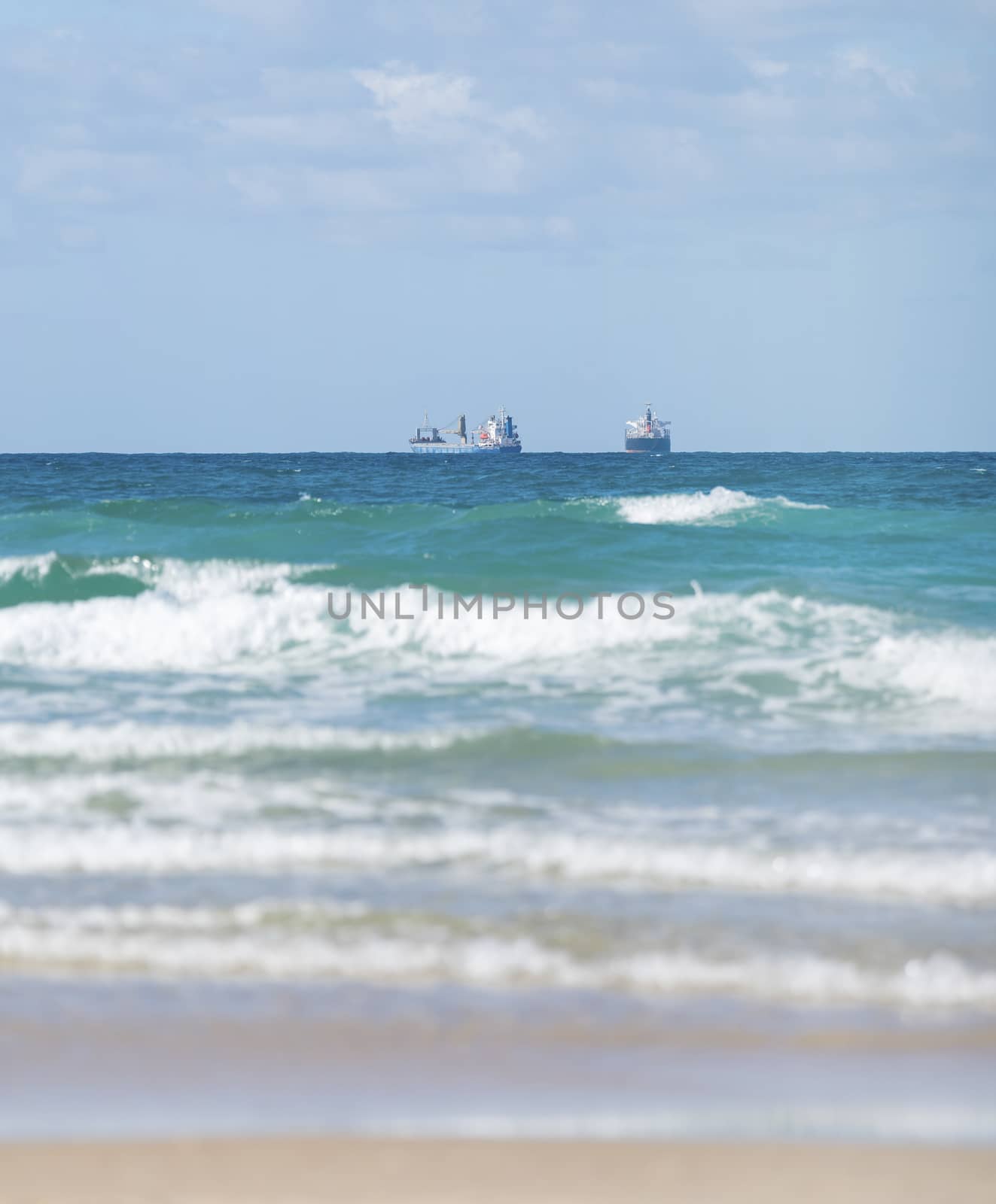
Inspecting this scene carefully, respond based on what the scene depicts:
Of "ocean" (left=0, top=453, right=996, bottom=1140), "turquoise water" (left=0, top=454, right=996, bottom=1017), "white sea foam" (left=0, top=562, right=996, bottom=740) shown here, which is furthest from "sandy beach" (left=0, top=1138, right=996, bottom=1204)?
"white sea foam" (left=0, top=562, right=996, bottom=740)

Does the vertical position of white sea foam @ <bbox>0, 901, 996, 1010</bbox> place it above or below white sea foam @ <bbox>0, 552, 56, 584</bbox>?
below

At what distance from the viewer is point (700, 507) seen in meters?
22.6

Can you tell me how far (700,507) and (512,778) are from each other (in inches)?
640

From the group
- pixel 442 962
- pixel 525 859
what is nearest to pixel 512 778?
pixel 525 859

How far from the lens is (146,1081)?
11.8 ft

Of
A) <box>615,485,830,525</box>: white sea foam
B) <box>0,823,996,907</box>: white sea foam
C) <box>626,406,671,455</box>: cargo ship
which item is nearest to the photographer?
<box>0,823,996,907</box>: white sea foam

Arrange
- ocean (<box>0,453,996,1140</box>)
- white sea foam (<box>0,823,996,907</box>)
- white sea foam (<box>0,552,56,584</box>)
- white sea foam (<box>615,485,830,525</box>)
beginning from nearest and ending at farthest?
ocean (<box>0,453,996,1140</box>) < white sea foam (<box>0,823,996,907</box>) < white sea foam (<box>0,552,56,584</box>) < white sea foam (<box>615,485,830,525</box>)

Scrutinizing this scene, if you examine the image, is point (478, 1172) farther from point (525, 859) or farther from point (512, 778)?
point (512, 778)

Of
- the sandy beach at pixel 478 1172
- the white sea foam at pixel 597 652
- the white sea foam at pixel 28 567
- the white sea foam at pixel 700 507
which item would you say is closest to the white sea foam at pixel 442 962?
the sandy beach at pixel 478 1172

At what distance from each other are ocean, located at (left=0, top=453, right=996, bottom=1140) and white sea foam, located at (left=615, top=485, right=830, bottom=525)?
6967 mm

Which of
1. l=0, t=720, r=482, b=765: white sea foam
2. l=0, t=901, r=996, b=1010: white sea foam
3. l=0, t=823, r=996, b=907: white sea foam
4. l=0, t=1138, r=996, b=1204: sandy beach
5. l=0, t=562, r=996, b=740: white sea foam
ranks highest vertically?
l=0, t=562, r=996, b=740: white sea foam

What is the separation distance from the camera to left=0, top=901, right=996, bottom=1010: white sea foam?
4.26m

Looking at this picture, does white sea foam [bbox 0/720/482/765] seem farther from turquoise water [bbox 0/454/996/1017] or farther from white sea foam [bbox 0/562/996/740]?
white sea foam [bbox 0/562/996/740]

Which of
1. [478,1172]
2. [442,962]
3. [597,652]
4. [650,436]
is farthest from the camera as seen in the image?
[650,436]
